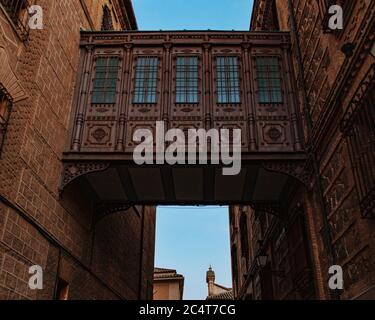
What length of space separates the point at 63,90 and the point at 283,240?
7.48 meters

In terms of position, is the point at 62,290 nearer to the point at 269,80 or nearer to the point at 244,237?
the point at 269,80

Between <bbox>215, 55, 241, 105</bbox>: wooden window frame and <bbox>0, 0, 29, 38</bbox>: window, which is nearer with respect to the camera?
<bbox>0, 0, 29, 38</bbox>: window

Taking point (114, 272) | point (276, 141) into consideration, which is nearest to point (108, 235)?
point (114, 272)

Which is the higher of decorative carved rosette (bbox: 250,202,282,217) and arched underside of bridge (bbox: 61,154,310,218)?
arched underside of bridge (bbox: 61,154,310,218)

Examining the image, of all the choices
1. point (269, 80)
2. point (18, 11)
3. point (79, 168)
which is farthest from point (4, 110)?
point (269, 80)

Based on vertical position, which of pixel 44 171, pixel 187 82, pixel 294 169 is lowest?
pixel 44 171

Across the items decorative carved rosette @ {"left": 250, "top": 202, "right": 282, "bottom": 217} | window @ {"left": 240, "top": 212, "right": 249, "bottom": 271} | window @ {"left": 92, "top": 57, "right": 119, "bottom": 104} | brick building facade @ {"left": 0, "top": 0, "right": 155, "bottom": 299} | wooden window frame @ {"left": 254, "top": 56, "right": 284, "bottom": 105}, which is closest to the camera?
brick building facade @ {"left": 0, "top": 0, "right": 155, "bottom": 299}

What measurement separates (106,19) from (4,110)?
841 centimetres

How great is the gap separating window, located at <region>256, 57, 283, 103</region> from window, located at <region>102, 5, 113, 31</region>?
260 inches

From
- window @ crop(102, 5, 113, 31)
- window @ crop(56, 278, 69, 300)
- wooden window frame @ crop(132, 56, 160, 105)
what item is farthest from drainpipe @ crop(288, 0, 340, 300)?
window @ crop(102, 5, 113, 31)

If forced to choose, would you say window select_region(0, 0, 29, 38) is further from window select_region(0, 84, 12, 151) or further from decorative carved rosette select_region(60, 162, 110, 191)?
decorative carved rosette select_region(60, 162, 110, 191)

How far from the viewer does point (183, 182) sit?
12.0 m

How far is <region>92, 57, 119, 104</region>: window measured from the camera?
11508mm

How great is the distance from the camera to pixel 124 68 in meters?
11.9
